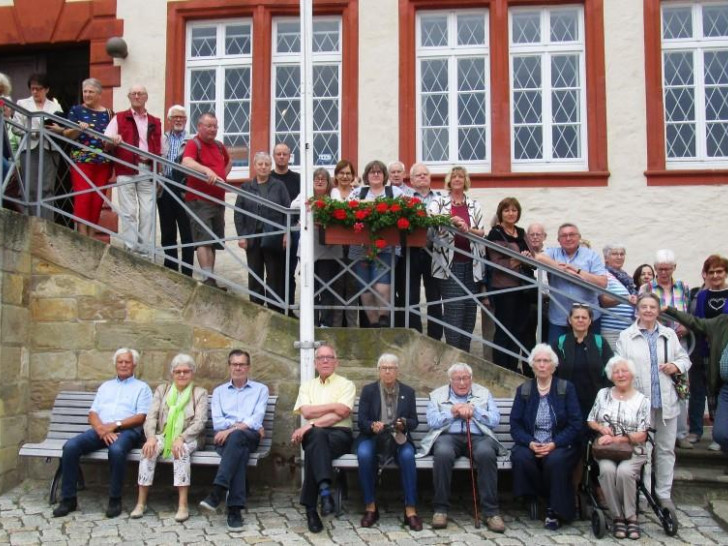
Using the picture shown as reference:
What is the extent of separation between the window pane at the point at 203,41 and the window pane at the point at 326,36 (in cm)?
125

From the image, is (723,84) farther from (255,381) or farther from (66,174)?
(66,174)

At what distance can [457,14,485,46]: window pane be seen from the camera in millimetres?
10312

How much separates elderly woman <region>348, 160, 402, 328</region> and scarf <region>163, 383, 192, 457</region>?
64.4 inches

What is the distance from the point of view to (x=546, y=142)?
10.1m

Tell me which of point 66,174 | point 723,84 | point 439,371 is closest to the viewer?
point 439,371

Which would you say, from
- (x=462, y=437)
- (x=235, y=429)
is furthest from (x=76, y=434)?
(x=462, y=437)

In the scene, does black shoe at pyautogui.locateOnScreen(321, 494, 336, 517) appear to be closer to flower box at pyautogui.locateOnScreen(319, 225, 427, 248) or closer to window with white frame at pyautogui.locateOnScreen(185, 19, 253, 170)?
flower box at pyautogui.locateOnScreen(319, 225, 427, 248)

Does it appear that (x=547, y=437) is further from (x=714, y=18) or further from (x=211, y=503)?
(x=714, y=18)

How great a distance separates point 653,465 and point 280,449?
2.90 metres

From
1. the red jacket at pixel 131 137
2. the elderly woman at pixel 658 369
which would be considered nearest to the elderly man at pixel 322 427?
the elderly woman at pixel 658 369

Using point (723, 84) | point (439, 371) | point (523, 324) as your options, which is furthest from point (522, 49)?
point (439, 371)

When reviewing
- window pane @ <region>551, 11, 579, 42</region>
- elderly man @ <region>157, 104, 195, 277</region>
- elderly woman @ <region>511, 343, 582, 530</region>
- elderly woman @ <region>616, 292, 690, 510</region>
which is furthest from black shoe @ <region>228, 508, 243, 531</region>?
window pane @ <region>551, 11, 579, 42</region>


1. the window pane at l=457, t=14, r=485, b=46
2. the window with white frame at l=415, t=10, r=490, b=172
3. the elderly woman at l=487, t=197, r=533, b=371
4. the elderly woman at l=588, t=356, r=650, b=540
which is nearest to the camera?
the elderly woman at l=588, t=356, r=650, b=540

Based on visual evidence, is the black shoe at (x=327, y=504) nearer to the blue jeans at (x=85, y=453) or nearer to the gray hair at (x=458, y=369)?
the gray hair at (x=458, y=369)
